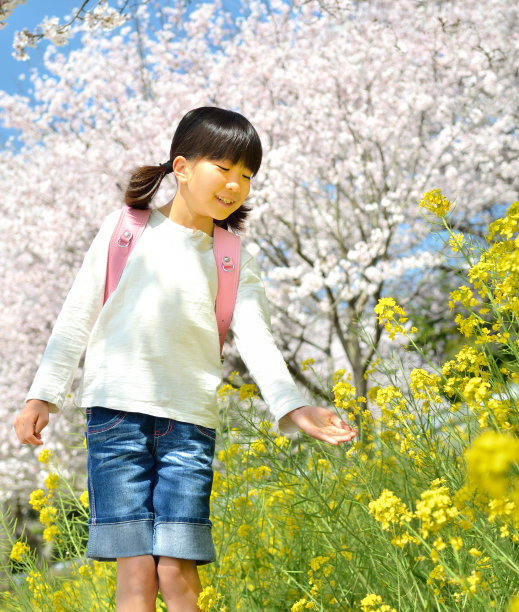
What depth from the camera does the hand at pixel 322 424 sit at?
5.03 ft

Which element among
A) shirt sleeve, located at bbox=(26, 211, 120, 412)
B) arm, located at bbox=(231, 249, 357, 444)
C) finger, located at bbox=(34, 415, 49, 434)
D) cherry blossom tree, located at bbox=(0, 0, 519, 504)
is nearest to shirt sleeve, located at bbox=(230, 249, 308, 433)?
arm, located at bbox=(231, 249, 357, 444)

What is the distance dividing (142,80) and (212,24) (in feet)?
4.18

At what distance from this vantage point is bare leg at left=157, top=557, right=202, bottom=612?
66.1 inches

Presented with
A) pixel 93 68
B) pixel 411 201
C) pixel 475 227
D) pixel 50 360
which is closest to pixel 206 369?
pixel 50 360

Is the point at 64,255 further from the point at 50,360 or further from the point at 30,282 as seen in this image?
the point at 50,360

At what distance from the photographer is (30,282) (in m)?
9.25

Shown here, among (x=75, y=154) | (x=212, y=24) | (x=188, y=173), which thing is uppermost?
(x=212, y=24)

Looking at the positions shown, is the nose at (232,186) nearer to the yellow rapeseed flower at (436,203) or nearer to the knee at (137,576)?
the yellow rapeseed flower at (436,203)

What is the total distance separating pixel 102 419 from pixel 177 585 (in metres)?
0.47

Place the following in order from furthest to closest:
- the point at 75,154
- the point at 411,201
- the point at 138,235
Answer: the point at 75,154
the point at 411,201
the point at 138,235

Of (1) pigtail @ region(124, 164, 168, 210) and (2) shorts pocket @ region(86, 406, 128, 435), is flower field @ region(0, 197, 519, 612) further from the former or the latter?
(1) pigtail @ region(124, 164, 168, 210)

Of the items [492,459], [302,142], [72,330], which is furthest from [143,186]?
[302,142]

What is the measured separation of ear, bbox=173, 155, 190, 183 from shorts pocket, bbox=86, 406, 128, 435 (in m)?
0.75

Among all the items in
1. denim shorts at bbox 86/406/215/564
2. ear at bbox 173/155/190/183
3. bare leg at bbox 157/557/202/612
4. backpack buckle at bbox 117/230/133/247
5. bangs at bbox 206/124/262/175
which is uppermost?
→ bangs at bbox 206/124/262/175
